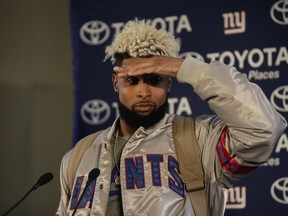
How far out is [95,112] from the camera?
2924 mm

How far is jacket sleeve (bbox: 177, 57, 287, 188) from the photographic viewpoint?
1714mm

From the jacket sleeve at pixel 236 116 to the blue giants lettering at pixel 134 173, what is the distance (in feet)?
0.79

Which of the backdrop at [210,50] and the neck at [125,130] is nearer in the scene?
the neck at [125,130]

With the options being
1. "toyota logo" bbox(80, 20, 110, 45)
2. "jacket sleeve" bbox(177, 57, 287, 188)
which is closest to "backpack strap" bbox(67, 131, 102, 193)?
"jacket sleeve" bbox(177, 57, 287, 188)

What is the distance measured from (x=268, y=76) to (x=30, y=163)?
131cm

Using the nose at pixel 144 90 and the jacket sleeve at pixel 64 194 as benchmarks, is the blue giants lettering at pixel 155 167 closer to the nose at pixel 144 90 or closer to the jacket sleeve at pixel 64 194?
the nose at pixel 144 90

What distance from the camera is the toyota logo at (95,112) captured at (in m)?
2.92

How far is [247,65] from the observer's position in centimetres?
276

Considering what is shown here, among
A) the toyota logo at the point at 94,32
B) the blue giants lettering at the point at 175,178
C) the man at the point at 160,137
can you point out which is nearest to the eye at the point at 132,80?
the man at the point at 160,137

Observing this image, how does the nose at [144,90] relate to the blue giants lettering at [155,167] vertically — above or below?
above

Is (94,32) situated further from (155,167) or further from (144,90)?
(155,167)

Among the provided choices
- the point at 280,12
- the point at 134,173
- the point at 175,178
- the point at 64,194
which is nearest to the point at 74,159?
the point at 64,194

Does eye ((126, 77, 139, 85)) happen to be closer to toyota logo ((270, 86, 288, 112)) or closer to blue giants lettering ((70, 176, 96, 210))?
blue giants lettering ((70, 176, 96, 210))

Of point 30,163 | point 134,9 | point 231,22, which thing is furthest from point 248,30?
point 30,163
